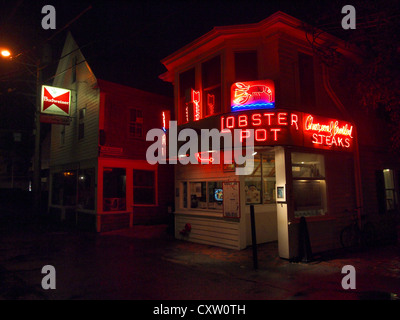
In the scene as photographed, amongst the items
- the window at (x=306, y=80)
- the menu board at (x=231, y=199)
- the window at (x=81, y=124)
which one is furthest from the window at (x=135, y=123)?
the window at (x=306, y=80)

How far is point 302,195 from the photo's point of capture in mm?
9797

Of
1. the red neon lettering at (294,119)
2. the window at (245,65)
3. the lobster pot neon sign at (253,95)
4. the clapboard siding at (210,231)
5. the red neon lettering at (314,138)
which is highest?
the window at (245,65)

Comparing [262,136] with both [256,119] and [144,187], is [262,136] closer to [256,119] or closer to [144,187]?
[256,119]

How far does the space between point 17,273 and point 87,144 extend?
899 centimetres

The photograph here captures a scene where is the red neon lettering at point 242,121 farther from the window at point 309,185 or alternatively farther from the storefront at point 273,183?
the window at point 309,185

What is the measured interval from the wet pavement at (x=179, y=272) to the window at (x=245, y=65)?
5690 mm

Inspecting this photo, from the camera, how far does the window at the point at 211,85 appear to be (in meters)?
10.6

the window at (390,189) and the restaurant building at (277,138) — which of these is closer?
the restaurant building at (277,138)

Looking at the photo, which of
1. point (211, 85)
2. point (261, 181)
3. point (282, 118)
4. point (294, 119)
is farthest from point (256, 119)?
point (261, 181)

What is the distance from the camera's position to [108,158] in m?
15.0

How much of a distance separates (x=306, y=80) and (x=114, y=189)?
10.5m

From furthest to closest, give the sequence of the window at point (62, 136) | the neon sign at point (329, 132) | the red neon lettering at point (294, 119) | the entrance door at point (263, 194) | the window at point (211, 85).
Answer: the window at point (62, 136)
the entrance door at point (263, 194)
the window at point (211, 85)
the neon sign at point (329, 132)
the red neon lettering at point (294, 119)

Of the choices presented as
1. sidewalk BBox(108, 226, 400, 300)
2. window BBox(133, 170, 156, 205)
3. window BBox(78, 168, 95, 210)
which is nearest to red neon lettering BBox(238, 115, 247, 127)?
sidewalk BBox(108, 226, 400, 300)

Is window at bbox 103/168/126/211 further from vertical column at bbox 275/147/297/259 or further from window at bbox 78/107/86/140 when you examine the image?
vertical column at bbox 275/147/297/259
